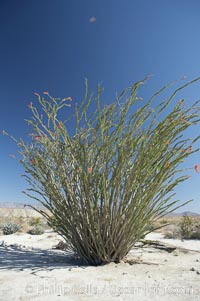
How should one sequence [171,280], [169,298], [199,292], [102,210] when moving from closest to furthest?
[169,298] → [199,292] → [171,280] → [102,210]

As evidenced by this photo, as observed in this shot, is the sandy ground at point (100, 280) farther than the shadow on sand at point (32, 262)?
No

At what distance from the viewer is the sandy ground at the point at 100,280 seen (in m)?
2.28

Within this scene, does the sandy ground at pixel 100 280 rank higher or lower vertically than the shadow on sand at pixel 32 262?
lower

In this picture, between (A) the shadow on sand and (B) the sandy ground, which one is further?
(A) the shadow on sand

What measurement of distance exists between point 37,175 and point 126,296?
214cm

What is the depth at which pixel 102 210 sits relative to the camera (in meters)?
3.52

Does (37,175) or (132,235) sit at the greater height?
(37,175)

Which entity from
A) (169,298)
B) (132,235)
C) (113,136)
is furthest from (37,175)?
(169,298)

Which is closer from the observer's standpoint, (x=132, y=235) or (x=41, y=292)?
(x=41, y=292)

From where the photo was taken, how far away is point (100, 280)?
2719 millimetres

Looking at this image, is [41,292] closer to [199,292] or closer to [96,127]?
[199,292]

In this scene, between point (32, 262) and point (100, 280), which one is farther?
point (32, 262)

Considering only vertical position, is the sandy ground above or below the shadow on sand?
below

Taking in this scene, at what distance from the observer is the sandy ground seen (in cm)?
228
